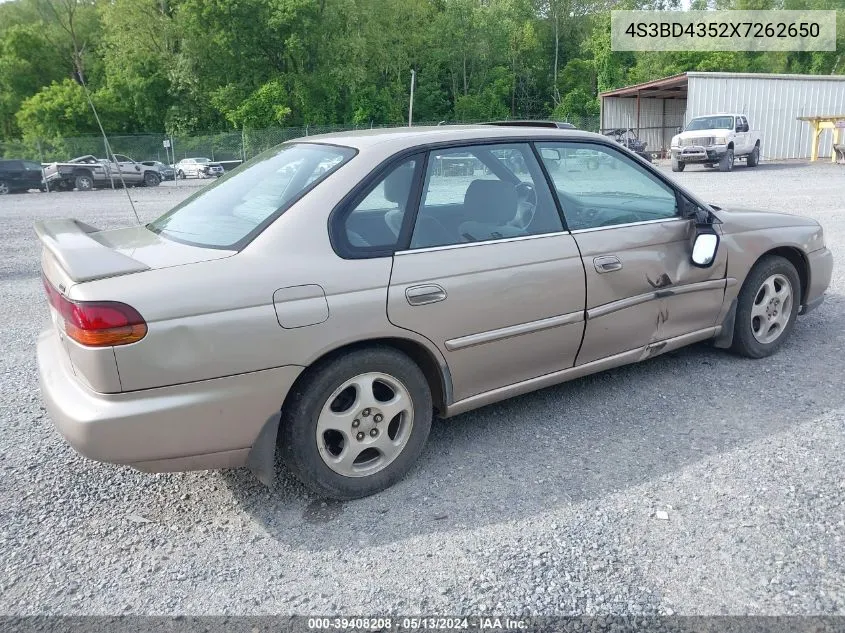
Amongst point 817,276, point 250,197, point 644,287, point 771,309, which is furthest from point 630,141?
point 250,197

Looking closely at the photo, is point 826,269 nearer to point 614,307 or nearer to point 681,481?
point 614,307

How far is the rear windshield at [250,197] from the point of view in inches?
120

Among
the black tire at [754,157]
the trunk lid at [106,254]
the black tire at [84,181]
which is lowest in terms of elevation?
the black tire at [754,157]

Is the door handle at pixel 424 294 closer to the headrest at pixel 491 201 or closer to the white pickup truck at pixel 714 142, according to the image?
the headrest at pixel 491 201

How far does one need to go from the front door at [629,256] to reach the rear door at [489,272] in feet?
0.45

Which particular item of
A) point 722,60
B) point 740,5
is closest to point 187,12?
point 722,60

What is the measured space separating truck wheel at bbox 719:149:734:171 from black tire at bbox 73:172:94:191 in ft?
77.5

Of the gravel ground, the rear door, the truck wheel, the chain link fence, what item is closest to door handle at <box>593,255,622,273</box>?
the rear door

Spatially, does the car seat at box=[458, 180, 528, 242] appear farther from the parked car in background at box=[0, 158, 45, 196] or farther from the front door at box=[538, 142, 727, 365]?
the parked car in background at box=[0, 158, 45, 196]

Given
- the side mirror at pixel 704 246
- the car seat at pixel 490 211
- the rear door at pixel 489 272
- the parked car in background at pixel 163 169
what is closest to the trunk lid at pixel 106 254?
the rear door at pixel 489 272

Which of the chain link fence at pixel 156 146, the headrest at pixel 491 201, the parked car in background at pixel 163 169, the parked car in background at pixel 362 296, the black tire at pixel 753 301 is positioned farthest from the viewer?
the parked car in background at pixel 163 169

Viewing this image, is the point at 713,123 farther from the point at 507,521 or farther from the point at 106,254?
the point at 106,254

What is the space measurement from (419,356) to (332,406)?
18.8 inches

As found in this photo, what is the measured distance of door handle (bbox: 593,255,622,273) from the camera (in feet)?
11.9
